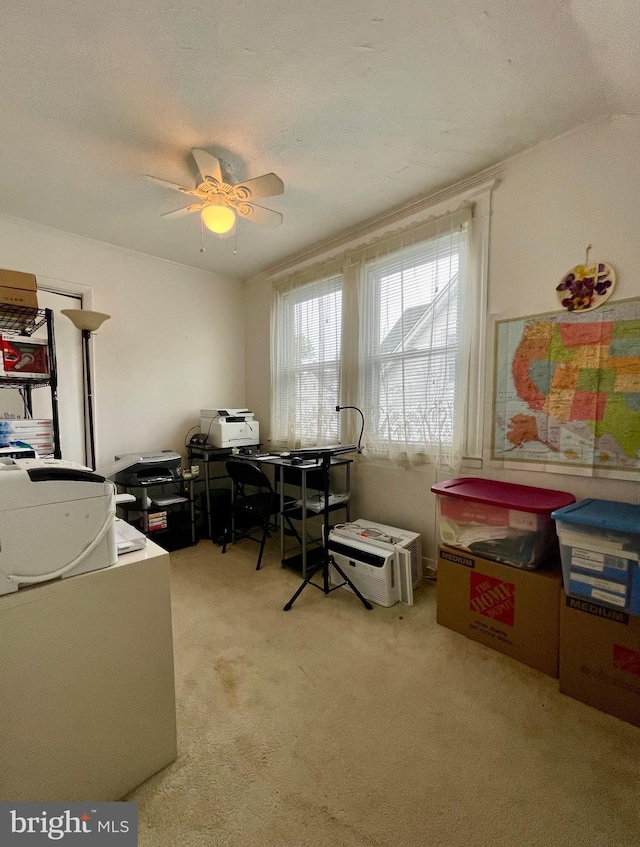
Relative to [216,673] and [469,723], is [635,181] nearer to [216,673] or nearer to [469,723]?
[469,723]

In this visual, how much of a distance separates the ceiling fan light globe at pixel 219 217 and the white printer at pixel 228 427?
1.73m

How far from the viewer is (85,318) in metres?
2.58

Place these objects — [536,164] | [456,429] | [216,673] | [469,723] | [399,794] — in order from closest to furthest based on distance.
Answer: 1. [399,794]
2. [469,723]
3. [216,673]
4. [536,164]
5. [456,429]

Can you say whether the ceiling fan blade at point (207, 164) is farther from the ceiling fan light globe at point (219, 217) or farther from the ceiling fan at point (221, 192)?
the ceiling fan light globe at point (219, 217)

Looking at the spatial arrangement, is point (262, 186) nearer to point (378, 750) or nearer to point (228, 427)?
point (228, 427)

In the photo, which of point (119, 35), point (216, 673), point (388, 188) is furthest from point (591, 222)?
point (216, 673)

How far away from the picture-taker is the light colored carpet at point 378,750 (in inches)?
40.1

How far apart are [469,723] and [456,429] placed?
4.83ft

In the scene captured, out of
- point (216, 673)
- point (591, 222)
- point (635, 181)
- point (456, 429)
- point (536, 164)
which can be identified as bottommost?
point (216, 673)

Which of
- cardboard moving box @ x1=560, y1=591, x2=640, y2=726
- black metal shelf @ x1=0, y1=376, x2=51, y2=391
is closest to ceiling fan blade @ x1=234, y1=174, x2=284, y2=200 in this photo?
black metal shelf @ x1=0, y1=376, x2=51, y2=391

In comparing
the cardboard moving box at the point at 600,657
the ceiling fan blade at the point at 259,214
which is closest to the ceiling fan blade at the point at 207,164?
the ceiling fan blade at the point at 259,214

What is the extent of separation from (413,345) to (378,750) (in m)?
2.18

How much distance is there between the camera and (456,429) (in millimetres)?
2244

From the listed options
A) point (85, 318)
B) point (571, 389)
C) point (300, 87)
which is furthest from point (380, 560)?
point (85, 318)
